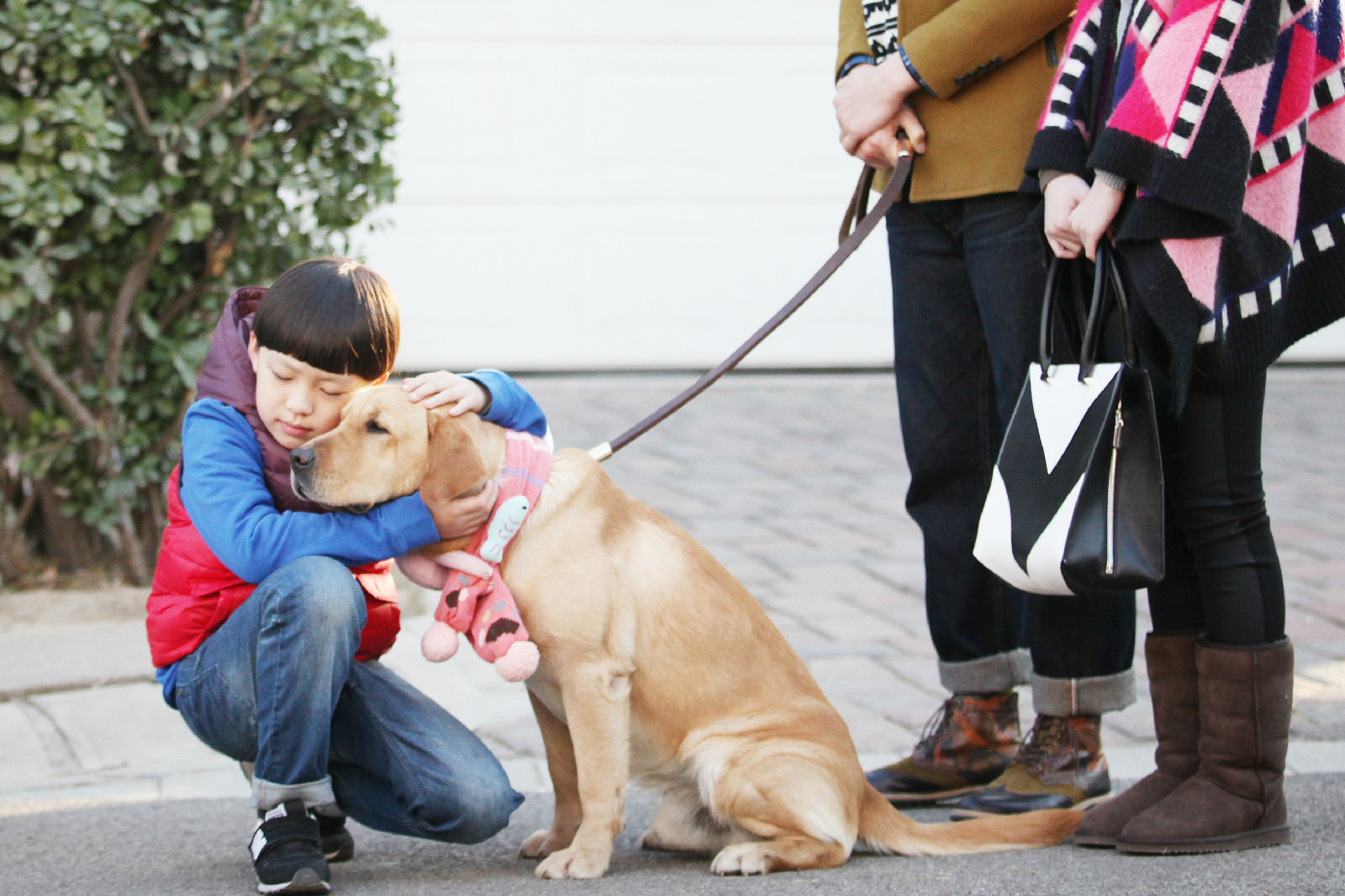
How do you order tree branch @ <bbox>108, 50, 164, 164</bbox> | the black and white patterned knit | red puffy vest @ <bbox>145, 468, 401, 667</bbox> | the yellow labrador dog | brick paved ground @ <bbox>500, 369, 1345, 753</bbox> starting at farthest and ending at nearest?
1. tree branch @ <bbox>108, 50, 164, 164</bbox>
2. brick paved ground @ <bbox>500, 369, 1345, 753</bbox>
3. the black and white patterned knit
4. red puffy vest @ <bbox>145, 468, 401, 667</bbox>
5. the yellow labrador dog

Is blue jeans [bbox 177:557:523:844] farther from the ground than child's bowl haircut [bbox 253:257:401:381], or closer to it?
closer to it

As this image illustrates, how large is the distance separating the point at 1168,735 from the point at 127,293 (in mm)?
3188

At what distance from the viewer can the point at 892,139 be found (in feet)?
9.70

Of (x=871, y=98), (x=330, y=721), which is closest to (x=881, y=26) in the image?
(x=871, y=98)

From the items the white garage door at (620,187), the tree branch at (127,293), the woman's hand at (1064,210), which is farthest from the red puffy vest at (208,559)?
the white garage door at (620,187)

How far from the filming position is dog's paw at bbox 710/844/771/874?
2.51 metres

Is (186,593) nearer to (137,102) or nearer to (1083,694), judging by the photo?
(1083,694)

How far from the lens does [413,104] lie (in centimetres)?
887

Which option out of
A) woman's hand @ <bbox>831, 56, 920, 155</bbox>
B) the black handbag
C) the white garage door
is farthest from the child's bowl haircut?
the white garage door

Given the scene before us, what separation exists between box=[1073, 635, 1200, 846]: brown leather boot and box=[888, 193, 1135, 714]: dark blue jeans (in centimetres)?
21

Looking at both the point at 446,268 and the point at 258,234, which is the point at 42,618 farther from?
the point at 446,268

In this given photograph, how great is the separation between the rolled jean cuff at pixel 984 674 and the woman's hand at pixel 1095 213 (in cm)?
100

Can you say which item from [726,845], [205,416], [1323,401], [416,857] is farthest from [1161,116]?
[1323,401]

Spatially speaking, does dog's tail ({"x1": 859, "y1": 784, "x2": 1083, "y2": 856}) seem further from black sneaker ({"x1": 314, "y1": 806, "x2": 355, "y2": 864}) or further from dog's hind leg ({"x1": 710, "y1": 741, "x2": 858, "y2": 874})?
black sneaker ({"x1": 314, "y1": 806, "x2": 355, "y2": 864})
